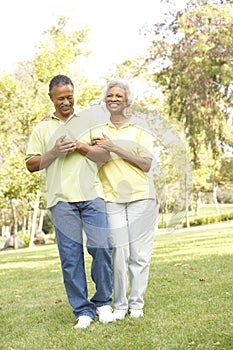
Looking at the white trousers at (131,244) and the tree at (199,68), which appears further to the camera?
the tree at (199,68)

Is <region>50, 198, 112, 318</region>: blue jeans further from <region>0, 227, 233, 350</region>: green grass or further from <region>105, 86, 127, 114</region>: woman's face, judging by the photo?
<region>105, 86, 127, 114</region>: woman's face

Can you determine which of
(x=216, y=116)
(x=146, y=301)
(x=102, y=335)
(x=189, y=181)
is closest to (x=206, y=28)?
(x=216, y=116)

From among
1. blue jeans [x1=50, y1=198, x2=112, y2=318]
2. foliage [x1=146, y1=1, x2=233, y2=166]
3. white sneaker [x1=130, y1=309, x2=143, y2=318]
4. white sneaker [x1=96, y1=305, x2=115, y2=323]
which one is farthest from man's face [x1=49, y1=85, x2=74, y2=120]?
foliage [x1=146, y1=1, x2=233, y2=166]

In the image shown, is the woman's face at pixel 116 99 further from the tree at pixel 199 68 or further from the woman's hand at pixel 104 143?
the tree at pixel 199 68

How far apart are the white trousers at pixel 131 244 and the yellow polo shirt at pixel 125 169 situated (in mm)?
73

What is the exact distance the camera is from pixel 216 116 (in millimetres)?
17172

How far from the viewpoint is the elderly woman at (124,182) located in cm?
444

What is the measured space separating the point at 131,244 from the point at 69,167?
32.2 inches

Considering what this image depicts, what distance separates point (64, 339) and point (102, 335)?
0.28 metres

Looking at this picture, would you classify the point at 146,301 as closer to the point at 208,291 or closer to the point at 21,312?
the point at 208,291

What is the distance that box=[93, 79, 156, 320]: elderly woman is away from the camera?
4.44m

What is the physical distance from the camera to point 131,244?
180 inches

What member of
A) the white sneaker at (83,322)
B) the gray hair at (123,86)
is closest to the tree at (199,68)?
the gray hair at (123,86)

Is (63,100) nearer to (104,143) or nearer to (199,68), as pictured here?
(104,143)
